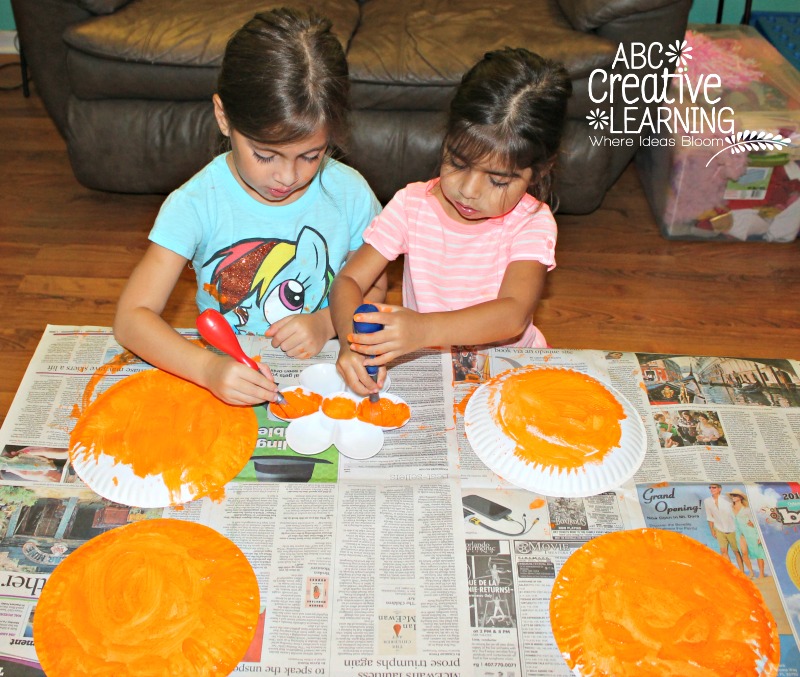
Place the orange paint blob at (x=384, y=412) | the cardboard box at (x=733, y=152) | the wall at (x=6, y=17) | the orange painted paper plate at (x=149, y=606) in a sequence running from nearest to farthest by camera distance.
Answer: the orange painted paper plate at (x=149, y=606) < the orange paint blob at (x=384, y=412) < the cardboard box at (x=733, y=152) < the wall at (x=6, y=17)

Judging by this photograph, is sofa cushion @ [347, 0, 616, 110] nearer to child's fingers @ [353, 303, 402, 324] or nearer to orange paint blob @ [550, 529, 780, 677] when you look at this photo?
child's fingers @ [353, 303, 402, 324]

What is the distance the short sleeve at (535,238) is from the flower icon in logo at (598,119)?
1.02m

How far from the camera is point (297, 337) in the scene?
105 centimetres

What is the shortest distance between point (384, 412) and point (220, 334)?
0.24 m

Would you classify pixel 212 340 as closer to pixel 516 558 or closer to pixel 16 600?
pixel 16 600

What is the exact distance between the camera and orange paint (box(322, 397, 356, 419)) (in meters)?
0.98

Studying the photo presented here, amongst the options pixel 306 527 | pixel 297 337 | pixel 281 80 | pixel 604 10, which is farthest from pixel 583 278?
pixel 306 527

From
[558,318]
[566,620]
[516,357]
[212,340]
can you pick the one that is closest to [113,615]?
[212,340]

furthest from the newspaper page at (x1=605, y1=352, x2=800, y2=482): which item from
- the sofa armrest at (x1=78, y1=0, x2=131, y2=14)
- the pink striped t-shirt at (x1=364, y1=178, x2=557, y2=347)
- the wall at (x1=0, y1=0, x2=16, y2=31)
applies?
the wall at (x1=0, y1=0, x2=16, y2=31)

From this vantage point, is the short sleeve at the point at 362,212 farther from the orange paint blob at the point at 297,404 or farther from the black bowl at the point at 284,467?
the black bowl at the point at 284,467

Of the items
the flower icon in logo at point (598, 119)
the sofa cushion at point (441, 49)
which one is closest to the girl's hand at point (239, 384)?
the sofa cushion at point (441, 49)

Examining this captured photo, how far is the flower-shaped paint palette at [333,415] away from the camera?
0.94m

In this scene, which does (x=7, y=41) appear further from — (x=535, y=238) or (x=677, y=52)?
(x=535, y=238)

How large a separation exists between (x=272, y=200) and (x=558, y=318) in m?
1.04
